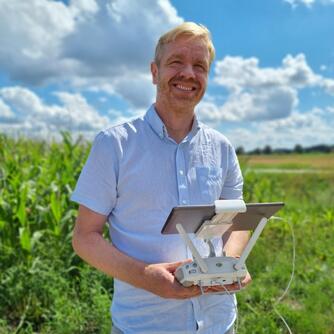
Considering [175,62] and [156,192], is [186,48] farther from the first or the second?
[156,192]

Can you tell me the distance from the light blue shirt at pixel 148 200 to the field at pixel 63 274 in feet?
5.47

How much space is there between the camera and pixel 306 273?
468 cm

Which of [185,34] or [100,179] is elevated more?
[185,34]

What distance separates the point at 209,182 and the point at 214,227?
33 cm

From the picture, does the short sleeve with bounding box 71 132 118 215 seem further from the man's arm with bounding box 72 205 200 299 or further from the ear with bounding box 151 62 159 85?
the ear with bounding box 151 62 159 85

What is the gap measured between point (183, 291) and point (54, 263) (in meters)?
2.54

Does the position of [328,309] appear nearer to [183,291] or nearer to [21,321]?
[21,321]

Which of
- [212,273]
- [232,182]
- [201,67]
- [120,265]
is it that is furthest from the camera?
[232,182]

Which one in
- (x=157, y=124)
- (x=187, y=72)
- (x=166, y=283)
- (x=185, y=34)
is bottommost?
(x=166, y=283)

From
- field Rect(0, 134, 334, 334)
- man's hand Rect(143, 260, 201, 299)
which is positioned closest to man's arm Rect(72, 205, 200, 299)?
man's hand Rect(143, 260, 201, 299)

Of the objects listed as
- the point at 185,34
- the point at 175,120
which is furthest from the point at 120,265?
the point at 185,34

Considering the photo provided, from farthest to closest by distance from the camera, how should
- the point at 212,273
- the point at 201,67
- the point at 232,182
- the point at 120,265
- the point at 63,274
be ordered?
1. the point at 63,274
2. the point at 232,182
3. the point at 201,67
4. the point at 120,265
5. the point at 212,273

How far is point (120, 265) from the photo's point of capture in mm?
1564

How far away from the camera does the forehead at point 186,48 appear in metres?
1.73
